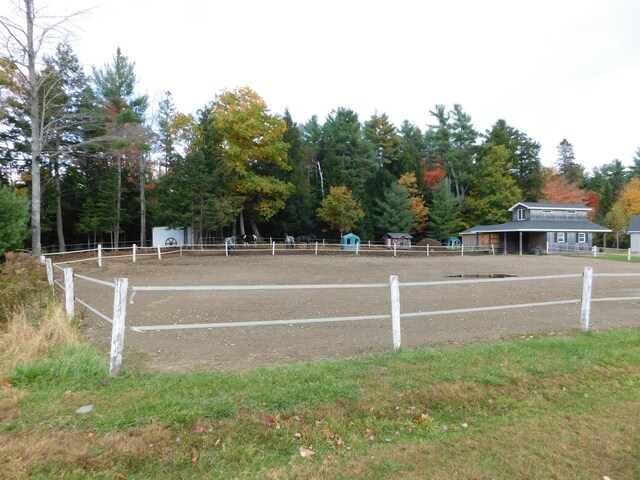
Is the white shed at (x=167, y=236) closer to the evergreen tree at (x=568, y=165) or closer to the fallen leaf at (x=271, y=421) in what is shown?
the fallen leaf at (x=271, y=421)

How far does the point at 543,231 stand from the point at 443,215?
39.8 ft

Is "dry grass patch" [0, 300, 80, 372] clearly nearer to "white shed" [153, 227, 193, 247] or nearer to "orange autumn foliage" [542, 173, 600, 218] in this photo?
"white shed" [153, 227, 193, 247]

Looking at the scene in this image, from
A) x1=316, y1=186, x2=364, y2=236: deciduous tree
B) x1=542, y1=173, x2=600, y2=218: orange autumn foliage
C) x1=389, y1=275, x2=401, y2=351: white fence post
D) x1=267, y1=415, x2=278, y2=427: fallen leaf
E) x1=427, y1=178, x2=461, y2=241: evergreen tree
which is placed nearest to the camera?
x1=267, y1=415, x2=278, y2=427: fallen leaf

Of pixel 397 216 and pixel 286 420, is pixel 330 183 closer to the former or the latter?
pixel 397 216

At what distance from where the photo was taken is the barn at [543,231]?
3747cm

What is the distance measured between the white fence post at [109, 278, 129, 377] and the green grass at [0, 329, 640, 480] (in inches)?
7.8

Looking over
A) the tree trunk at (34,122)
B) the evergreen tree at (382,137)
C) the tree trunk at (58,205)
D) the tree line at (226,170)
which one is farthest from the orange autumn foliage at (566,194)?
the tree trunk at (34,122)

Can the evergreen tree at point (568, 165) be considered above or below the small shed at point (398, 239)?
above

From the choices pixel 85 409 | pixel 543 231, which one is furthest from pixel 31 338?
pixel 543 231

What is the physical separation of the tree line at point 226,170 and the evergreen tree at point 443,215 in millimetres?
168

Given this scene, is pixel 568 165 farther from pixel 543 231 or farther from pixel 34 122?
pixel 34 122

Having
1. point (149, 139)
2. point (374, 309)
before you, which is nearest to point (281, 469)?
point (374, 309)

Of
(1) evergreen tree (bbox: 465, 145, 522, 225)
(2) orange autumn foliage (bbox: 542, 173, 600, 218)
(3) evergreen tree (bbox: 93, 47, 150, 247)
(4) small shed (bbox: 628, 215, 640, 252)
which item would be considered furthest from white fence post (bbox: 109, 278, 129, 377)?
(2) orange autumn foliage (bbox: 542, 173, 600, 218)

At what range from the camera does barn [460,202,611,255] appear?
123 feet
